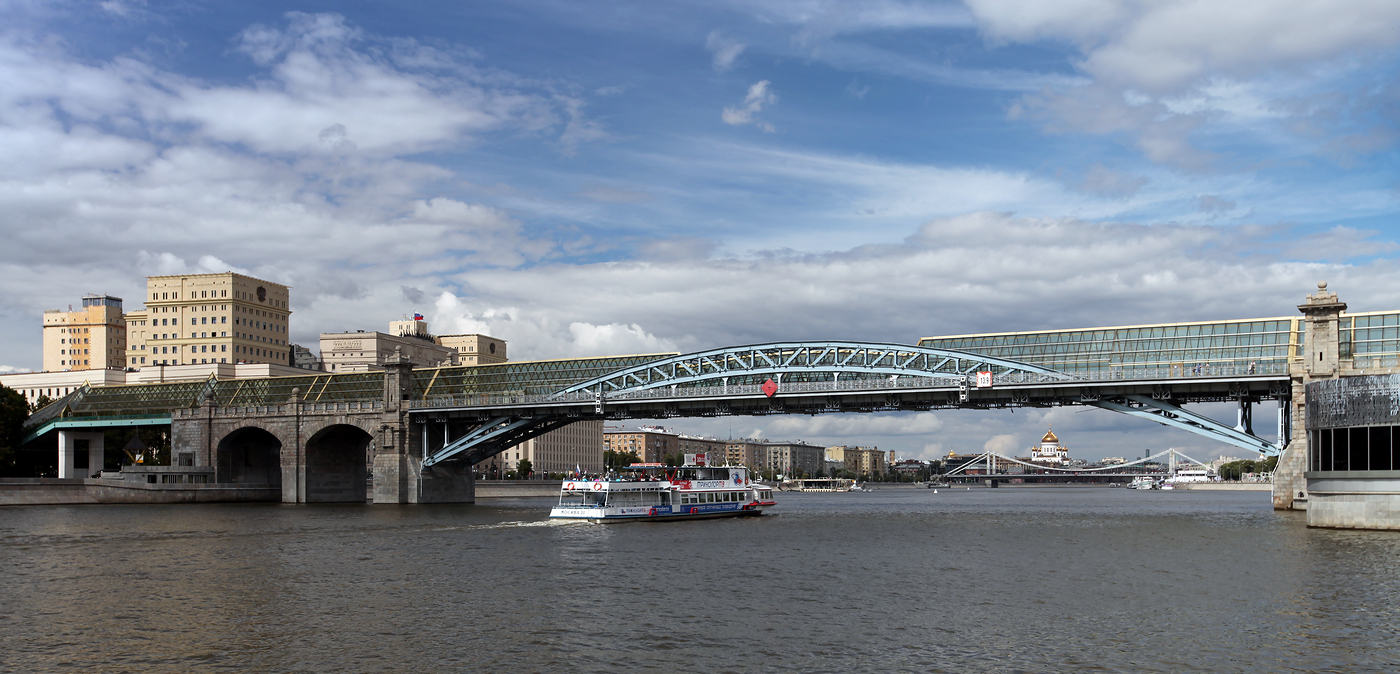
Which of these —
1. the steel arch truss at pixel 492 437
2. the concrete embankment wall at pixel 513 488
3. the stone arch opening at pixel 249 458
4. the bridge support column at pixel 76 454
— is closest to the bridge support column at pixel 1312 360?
the steel arch truss at pixel 492 437

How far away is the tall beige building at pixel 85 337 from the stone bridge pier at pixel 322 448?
9786 cm

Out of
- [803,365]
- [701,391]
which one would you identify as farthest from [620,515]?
[803,365]

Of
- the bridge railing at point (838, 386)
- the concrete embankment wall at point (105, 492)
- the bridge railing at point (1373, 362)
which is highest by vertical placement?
the bridge railing at point (1373, 362)

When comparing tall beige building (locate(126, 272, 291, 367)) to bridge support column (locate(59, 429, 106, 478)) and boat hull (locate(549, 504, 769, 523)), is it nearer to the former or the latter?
bridge support column (locate(59, 429, 106, 478))

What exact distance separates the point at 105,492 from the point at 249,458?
1407cm

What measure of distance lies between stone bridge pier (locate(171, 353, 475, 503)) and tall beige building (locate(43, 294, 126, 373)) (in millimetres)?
97858

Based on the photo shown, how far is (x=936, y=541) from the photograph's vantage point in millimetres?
52438

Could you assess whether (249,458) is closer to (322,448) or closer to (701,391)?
(322,448)

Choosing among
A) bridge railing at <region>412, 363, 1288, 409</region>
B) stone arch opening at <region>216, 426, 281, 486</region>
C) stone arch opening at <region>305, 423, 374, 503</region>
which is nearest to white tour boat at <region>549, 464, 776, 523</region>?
bridge railing at <region>412, 363, 1288, 409</region>

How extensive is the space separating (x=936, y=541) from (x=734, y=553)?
35.9ft

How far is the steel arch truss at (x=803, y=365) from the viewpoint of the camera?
77938mm

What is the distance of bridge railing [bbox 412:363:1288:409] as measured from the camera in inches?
2682

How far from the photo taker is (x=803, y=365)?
276ft

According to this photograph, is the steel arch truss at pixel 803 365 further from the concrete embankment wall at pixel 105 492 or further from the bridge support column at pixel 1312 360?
the concrete embankment wall at pixel 105 492
